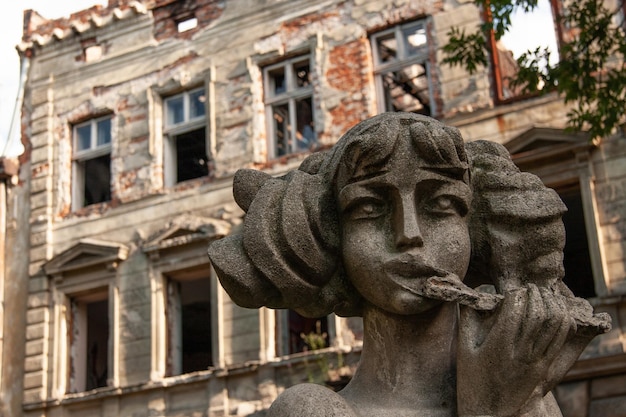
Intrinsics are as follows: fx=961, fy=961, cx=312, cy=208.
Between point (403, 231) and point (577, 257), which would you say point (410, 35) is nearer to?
point (577, 257)

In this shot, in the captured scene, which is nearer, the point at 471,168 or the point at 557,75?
the point at 471,168

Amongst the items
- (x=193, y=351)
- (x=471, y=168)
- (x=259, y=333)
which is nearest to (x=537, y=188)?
(x=471, y=168)

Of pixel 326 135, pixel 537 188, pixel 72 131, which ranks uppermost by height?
pixel 72 131

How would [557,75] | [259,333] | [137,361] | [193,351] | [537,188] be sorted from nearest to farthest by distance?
[537,188]
[557,75]
[259,333]
[137,361]
[193,351]

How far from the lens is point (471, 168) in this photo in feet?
10.2

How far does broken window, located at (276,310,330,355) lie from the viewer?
13805mm

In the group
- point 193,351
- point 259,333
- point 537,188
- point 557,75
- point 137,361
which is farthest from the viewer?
point 193,351

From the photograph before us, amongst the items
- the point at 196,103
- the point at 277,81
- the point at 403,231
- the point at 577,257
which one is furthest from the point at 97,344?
the point at 403,231

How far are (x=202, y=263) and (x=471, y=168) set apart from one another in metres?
12.2

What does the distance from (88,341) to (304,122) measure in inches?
223

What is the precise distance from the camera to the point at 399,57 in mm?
14906

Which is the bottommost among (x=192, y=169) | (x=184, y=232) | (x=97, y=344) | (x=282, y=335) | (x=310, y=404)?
(x=310, y=404)

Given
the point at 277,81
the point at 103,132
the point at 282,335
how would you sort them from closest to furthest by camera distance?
the point at 282,335, the point at 277,81, the point at 103,132

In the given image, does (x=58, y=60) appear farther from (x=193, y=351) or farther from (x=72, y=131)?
(x=193, y=351)
